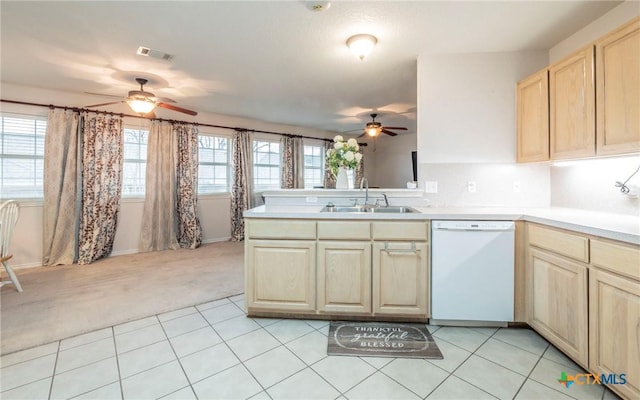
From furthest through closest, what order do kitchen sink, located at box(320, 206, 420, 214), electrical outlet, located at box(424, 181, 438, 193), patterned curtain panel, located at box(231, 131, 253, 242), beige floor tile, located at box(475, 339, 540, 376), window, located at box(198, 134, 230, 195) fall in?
patterned curtain panel, located at box(231, 131, 253, 242), window, located at box(198, 134, 230, 195), electrical outlet, located at box(424, 181, 438, 193), kitchen sink, located at box(320, 206, 420, 214), beige floor tile, located at box(475, 339, 540, 376)

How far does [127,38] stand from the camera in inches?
101

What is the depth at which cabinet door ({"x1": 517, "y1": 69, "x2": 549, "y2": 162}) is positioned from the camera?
7.65 ft

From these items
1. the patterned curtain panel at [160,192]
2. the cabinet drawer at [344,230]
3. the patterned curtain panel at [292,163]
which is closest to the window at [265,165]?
the patterned curtain panel at [292,163]

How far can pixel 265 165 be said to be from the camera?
20.5 ft

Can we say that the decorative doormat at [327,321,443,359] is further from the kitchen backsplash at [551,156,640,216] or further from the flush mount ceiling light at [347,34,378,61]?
the flush mount ceiling light at [347,34,378,61]

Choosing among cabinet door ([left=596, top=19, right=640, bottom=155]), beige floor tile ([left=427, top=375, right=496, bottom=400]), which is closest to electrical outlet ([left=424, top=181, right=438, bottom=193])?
cabinet door ([left=596, top=19, right=640, bottom=155])

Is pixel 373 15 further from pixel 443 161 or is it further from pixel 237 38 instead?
pixel 443 161

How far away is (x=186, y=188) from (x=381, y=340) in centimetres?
427

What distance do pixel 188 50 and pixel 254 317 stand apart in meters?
2.69

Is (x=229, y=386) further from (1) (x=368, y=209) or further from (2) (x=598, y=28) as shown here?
(2) (x=598, y=28)

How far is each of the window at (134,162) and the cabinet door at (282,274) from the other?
3532 mm

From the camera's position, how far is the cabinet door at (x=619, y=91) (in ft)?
5.41

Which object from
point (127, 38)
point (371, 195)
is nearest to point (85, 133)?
point (127, 38)

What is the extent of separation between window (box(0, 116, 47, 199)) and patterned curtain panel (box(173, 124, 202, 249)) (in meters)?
1.75
